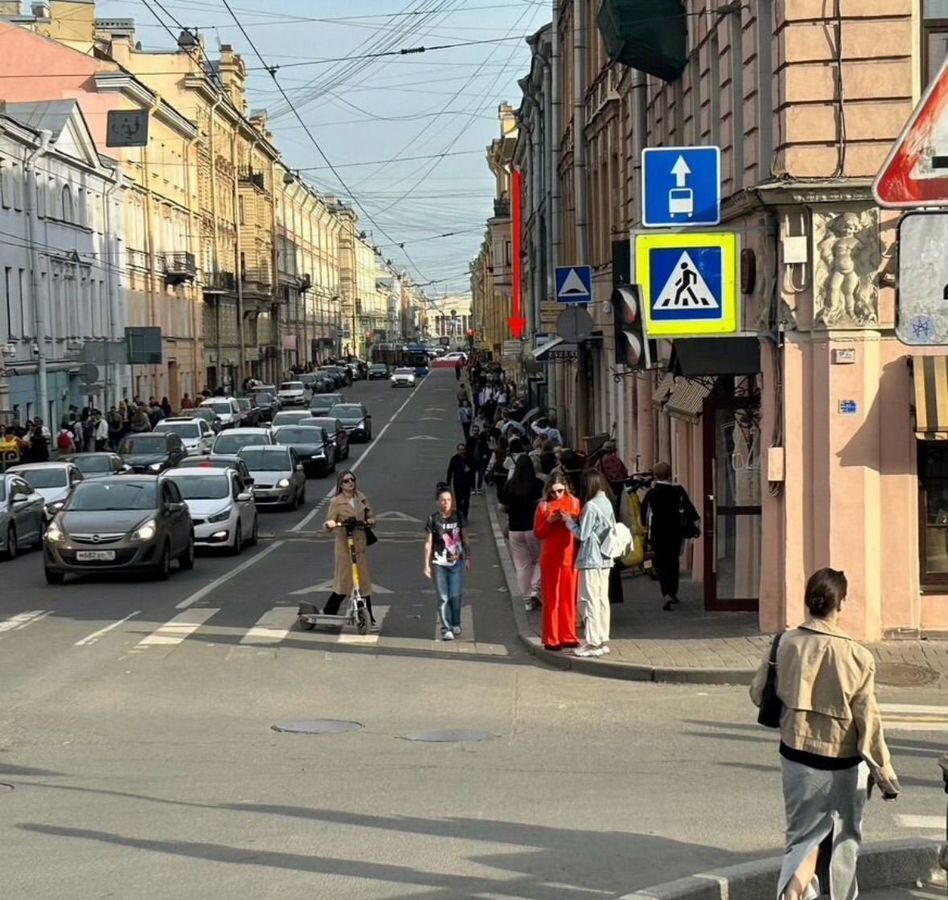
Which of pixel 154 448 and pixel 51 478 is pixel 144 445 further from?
pixel 51 478

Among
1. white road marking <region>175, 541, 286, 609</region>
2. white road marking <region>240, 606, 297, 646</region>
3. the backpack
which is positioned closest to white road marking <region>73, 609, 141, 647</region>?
white road marking <region>175, 541, 286, 609</region>

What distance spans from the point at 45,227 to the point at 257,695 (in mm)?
43522

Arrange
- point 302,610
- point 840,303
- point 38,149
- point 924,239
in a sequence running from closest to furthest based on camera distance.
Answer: point 924,239 → point 840,303 → point 302,610 → point 38,149

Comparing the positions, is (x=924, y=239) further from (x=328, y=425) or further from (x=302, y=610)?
(x=328, y=425)

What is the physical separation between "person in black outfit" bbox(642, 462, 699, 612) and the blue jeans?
2.36 metres

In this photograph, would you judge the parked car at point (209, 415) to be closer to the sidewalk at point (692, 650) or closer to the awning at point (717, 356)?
the sidewalk at point (692, 650)

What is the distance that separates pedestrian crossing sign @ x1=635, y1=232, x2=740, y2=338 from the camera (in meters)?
15.5

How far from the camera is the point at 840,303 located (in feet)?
49.8

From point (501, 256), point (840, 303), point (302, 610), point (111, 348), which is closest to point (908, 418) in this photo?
point (840, 303)

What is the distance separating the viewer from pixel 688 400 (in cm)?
1991

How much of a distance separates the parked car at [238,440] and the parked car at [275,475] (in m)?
3.83

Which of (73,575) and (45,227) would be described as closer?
(73,575)

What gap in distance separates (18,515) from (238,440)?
14112mm

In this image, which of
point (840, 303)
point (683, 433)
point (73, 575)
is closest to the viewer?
point (840, 303)
